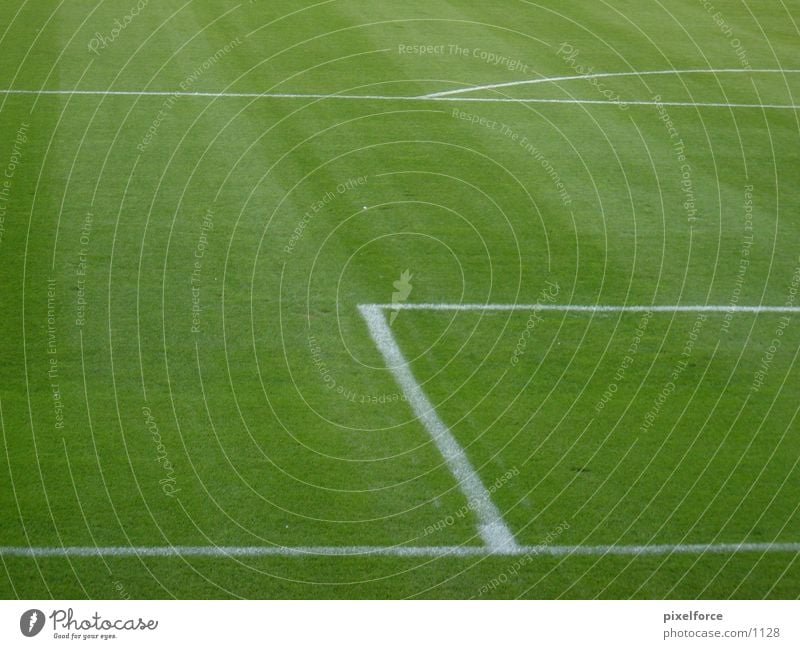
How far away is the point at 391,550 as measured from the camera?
5.71 meters

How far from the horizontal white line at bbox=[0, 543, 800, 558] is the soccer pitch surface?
2 cm

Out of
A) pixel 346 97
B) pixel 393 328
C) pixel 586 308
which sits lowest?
pixel 586 308

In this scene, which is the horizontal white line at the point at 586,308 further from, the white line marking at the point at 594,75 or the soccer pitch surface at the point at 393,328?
the white line marking at the point at 594,75

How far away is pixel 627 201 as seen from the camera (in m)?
10.2

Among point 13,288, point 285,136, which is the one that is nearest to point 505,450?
point 13,288

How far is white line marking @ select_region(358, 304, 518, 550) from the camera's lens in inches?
233

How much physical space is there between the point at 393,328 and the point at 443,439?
1.37 m

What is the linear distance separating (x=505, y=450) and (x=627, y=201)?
13.8 feet

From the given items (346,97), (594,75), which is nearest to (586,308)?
(346,97)

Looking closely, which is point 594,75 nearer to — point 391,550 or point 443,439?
point 443,439

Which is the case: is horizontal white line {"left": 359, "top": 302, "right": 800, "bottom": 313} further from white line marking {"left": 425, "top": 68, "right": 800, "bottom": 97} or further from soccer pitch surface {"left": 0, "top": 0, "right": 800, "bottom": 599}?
white line marking {"left": 425, "top": 68, "right": 800, "bottom": 97}

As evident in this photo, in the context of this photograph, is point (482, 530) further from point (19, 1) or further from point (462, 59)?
point (19, 1)

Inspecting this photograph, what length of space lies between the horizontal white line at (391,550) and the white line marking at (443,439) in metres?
0.15

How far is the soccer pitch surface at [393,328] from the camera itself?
5770 mm
